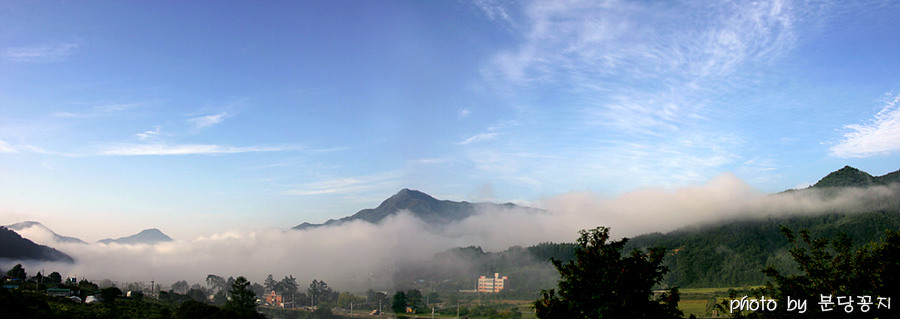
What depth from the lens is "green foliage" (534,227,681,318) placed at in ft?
68.2

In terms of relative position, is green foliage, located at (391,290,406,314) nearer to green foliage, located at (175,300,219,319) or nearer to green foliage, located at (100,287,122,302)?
green foliage, located at (100,287,122,302)

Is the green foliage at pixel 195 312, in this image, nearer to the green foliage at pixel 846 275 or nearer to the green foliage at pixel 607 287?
the green foliage at pixel 607 287

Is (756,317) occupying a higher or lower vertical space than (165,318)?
higher

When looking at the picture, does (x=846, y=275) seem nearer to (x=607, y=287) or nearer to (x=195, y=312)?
(x=607, y=287)

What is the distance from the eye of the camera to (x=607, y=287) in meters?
21.1

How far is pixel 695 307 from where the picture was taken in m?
133

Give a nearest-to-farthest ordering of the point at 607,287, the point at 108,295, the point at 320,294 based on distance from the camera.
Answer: the point at 607,287
the point at 108,295
the point at 320,294

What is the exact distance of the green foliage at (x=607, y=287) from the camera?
20.8m

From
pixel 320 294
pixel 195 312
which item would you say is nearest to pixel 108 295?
pixel 195 312

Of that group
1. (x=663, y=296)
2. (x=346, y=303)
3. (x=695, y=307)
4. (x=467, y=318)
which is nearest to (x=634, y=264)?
(x=663, y=296)

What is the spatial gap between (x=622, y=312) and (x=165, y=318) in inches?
2361

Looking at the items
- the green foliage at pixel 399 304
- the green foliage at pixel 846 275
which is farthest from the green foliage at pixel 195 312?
the green foliage at pixel 399 304

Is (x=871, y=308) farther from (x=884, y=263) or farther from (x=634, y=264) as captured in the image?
(x=634, y=264)

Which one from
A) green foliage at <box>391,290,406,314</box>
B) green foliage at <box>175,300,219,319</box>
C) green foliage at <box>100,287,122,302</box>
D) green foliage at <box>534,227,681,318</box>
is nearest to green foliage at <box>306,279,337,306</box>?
green foliage at <box>391,290,406,314</box>
